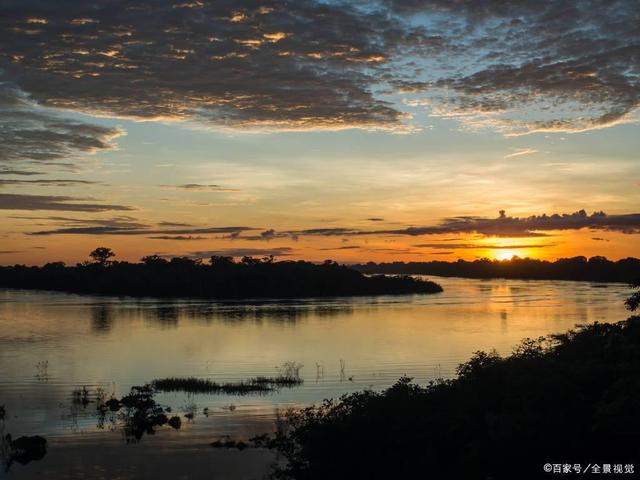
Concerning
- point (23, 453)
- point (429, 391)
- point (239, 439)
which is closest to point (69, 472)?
point (23, 453)

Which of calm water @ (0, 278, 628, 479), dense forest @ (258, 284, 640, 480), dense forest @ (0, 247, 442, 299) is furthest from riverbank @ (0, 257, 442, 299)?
dense forest @ (258, 284, 640, 480)

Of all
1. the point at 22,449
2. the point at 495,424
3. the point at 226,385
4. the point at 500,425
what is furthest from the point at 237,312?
the point at 500,425

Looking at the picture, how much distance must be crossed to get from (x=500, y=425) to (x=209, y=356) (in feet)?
114

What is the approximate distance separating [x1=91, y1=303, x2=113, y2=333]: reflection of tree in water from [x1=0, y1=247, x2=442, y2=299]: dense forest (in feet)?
93.5

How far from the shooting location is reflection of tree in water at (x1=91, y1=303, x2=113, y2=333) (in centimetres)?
6519

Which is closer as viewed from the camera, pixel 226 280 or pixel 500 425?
pixel 500 425

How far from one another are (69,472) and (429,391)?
1132cm

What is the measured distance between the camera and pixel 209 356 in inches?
1854

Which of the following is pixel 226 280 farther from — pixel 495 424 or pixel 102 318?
pixel 495 424

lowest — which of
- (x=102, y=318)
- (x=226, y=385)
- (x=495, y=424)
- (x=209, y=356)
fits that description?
(x=209, y=356)

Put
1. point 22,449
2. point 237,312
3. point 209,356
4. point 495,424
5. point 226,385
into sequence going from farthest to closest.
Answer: point 237,312
point 209,356
point 226,385
point 22,449
point 495,424

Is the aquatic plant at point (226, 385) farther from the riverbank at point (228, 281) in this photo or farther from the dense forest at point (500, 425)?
the riverbank at point (228, 281)

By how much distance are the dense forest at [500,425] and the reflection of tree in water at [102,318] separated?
49.7 m

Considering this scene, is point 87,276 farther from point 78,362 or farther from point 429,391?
point 429,391
